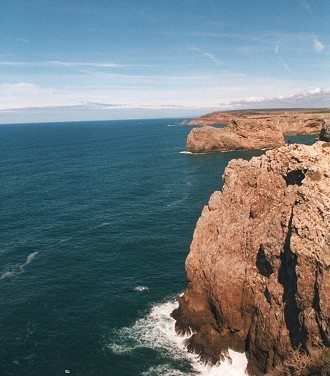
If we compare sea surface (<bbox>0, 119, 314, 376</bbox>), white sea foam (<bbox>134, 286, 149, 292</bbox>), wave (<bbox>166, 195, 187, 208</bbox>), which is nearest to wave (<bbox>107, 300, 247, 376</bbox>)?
sea surface (<bbox>0, 119, 314, 376</bbox>)

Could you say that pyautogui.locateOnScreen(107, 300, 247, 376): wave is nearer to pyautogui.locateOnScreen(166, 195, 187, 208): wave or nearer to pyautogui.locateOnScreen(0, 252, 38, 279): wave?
pyautogui.locateOnScreen(0, 252, 38, 279): wave

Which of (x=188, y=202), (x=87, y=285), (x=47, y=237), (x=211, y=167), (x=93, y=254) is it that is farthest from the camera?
(x=211, y=167)

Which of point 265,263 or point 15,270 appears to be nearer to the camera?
point 265,263

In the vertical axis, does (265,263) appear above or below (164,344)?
above

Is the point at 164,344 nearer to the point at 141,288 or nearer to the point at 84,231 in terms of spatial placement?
the point at 141,288

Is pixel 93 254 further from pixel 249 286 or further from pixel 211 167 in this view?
pixel 211 167

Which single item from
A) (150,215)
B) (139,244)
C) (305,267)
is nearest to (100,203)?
(150,215)

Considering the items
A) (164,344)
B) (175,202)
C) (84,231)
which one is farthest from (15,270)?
(175,202)
